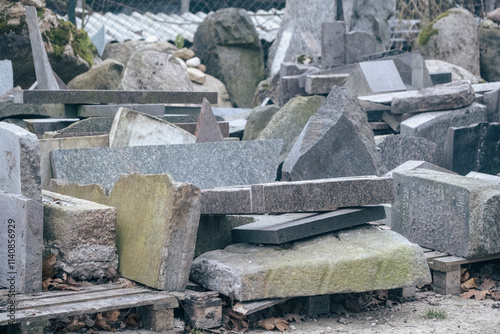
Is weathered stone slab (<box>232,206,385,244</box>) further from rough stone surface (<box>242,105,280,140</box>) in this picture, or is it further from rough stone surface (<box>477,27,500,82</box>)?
rough stone surface (<box>477,27,500,82</box>)

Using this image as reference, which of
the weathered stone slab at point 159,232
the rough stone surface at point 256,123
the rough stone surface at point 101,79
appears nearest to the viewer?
the weathered stone slab at point 159,232

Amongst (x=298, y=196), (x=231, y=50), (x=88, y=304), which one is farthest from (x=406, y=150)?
(x=231, y=50)

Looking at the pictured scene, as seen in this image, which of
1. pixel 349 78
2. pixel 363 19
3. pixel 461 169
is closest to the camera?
pixel 461 169

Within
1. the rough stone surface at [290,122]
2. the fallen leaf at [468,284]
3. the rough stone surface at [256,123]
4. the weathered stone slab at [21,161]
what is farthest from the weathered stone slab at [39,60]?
the fallen leaf at [468,284]

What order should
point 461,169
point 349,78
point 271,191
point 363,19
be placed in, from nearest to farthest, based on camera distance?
point 271,191 → point 461,169 → point 349,78 → point 363,19

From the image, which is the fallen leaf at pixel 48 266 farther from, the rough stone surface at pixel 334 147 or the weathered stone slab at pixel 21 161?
the rough stone surface at pixel 334 147

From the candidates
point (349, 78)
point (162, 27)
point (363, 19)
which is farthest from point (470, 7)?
point (349, 78)

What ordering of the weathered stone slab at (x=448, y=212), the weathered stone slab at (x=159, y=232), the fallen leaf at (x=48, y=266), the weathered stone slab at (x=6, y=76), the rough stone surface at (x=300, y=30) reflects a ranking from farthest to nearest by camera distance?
the rough stone surface at (x=300, y=30) < the weathered stone slab at (x=6, y=76) < the weathered stone slab at (x=448, y=212) < the fallen leaf at (x=48, y=266) < the weathered stone slab at (x=159, y=232)

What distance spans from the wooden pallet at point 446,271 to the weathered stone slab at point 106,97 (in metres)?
3.35

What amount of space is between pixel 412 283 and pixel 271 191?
1.08m

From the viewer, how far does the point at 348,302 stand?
13.5 feet

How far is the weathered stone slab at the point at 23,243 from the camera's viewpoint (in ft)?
11.2

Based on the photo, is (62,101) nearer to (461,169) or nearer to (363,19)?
(461,169)

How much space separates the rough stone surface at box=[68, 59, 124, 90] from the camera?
8.97 metres
